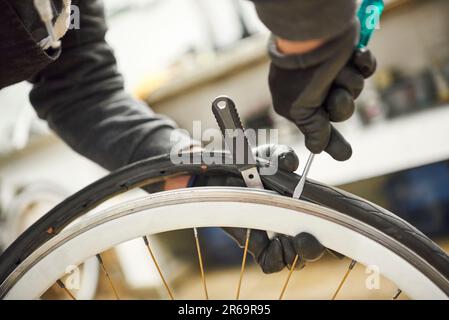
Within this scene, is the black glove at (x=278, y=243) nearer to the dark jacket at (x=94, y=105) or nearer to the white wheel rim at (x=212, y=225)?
the white wheel rim at (x=212, y=225)

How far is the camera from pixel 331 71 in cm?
42

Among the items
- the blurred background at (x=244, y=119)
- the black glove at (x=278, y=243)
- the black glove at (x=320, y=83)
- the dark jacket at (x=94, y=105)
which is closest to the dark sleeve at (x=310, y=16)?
the black glove at (x=320, y=83)

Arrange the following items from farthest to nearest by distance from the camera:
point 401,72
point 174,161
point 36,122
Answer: point 36,122 → point 401,72 → point 174,161

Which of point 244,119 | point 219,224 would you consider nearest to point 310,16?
point 219,224

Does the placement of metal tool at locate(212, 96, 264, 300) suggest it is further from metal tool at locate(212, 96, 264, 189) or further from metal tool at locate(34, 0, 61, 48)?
metal tool at locate(34, 0, 61, 48)

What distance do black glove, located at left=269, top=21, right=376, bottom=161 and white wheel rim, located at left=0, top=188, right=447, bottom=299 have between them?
0.28 ft

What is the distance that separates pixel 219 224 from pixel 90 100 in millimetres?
328

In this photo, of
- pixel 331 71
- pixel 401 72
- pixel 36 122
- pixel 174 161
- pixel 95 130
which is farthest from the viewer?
pixel 36 122

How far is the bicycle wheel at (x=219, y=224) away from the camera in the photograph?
47 centimetres

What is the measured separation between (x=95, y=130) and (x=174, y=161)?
19cm

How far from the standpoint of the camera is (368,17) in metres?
0.48

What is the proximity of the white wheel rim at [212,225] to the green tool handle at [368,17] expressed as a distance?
0.20m

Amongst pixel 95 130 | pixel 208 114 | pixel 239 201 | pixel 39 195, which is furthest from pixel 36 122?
pixel 239 201
